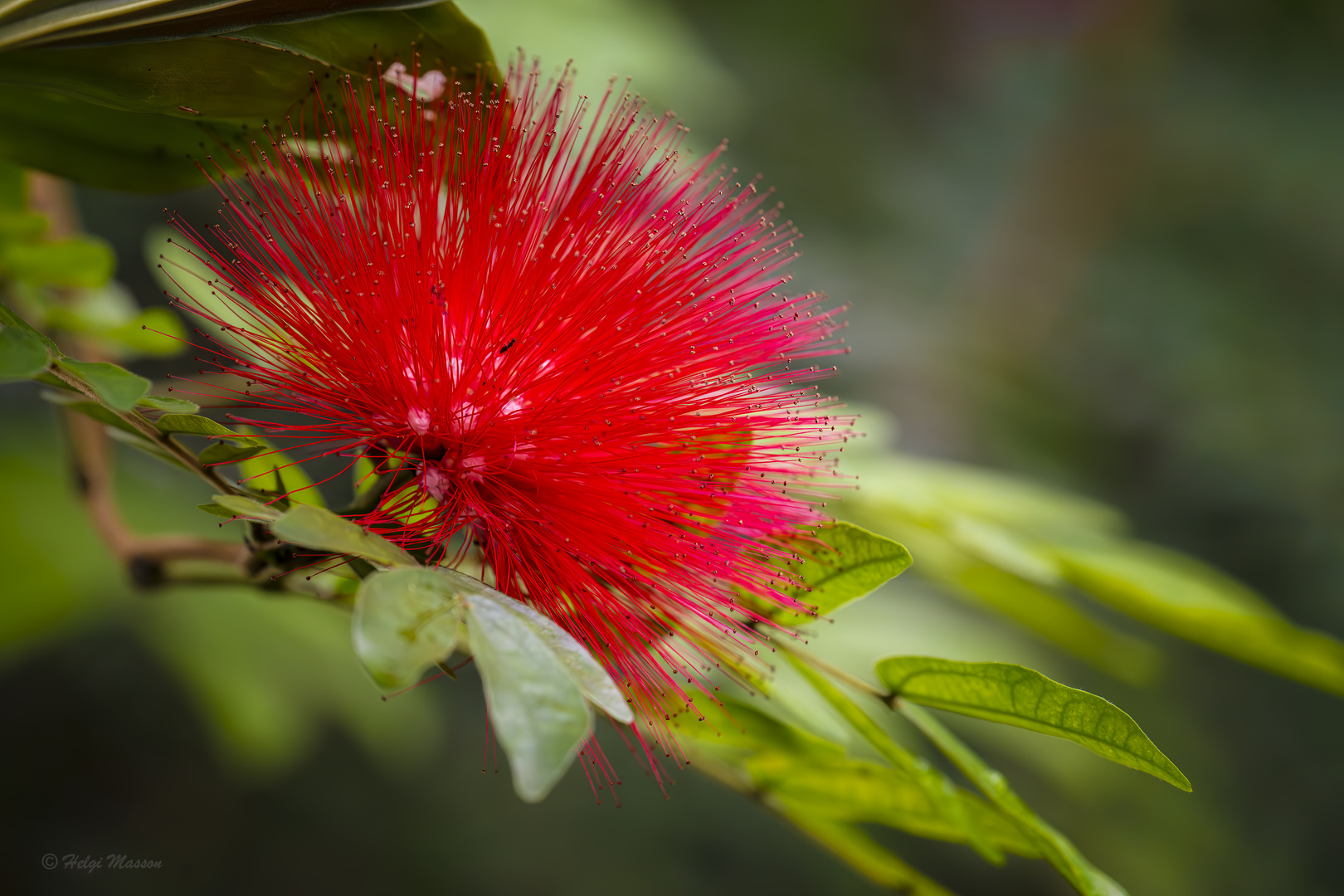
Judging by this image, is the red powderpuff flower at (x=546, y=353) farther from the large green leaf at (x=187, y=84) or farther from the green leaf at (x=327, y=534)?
the green leaf at (x=327, y=534)

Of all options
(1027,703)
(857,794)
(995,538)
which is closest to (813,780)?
(857,794)

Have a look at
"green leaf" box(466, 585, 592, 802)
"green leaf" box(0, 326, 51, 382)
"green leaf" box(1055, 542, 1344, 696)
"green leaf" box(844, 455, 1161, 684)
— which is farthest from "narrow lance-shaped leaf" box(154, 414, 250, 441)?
"green leaf" box(1055, 542, 1344, 696)

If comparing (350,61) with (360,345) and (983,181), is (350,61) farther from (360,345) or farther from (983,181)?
(983,181)

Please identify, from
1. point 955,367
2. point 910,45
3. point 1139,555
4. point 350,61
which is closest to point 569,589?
point 350,61

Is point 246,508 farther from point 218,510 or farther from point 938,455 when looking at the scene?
point 938,455

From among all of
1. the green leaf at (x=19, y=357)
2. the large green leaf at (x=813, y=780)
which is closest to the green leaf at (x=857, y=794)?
the large green leaf at (x=813, y=780)

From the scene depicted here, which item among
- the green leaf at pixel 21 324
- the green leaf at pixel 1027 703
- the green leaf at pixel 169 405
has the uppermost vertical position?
the green leaf at pixel 1027 703
